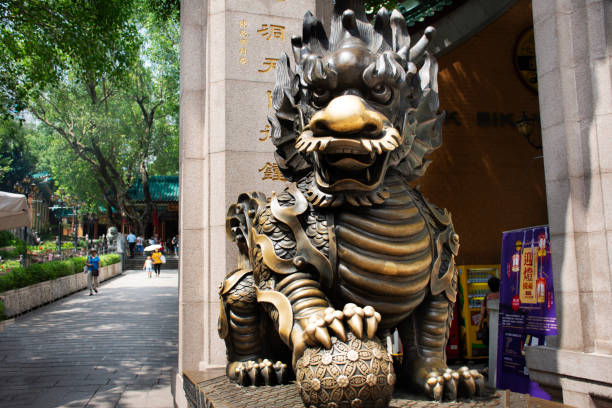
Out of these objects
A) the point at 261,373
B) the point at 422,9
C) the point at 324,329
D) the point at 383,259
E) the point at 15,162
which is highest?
the point at 15,162

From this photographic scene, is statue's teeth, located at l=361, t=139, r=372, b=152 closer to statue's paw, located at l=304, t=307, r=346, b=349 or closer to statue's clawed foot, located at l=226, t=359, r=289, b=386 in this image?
statue's paw, located at l=304, t=307, r=346, b=349

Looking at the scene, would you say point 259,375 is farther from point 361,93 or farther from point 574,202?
point 574,202

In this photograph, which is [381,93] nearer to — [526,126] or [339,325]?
[339,325]

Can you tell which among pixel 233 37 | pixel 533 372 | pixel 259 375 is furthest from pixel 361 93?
pixel 533 372

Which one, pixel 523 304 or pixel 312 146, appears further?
pixel 523 304

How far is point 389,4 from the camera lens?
7578 millimetres

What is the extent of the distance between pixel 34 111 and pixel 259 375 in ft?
76.1

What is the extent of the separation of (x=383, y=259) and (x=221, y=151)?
210 cm

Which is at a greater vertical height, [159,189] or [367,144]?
[159,189]

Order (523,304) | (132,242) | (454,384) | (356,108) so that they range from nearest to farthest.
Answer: (356,108)
(454,384)
(523,304)
(132,242)

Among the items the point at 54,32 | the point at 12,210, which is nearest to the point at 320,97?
the point at 54,32

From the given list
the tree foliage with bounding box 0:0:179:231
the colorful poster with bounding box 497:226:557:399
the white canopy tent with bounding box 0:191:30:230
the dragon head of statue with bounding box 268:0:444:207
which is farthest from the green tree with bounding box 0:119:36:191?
the dragon head of statue with bounding box 268:0:444:207

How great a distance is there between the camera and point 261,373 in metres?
1.98

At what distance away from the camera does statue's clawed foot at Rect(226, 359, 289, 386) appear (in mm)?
1973
